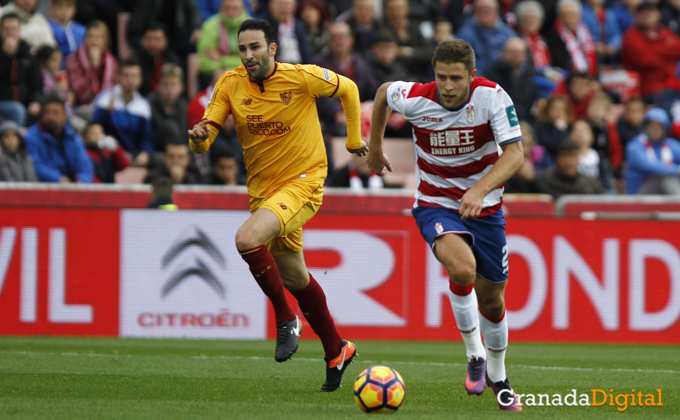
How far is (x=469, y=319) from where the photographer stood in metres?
5.94

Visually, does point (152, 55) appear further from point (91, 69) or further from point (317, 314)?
point (317, 314)

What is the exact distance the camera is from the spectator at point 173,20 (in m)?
13.5

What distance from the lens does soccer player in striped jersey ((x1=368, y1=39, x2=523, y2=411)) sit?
18.8ft

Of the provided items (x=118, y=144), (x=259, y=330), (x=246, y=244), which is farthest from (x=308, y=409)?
(x=118, y=144)

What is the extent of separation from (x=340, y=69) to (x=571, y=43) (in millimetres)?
4746

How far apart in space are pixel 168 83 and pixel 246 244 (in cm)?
671

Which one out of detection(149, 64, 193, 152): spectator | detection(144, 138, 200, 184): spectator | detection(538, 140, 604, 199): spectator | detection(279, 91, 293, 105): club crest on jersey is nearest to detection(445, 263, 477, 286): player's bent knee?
detection(279, 91, 293, 105): club crest on jersey

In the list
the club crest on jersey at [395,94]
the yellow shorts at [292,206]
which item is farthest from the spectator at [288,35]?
the club crest on jersey at [395,94]

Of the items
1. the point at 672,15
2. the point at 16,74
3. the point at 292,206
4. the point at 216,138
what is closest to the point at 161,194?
the point at 216,138

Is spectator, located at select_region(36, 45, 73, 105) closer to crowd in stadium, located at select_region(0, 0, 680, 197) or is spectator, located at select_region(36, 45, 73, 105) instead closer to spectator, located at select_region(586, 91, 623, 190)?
crowd in stadium, located at select_region(0, 0, 680, 197)

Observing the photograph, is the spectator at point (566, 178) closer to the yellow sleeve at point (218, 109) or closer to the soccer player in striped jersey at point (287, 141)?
the soccer player in striped jersey at point (287, 141)

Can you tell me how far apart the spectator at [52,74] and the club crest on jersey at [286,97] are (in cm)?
653

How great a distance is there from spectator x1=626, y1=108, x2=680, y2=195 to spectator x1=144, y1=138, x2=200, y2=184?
20.2 ft

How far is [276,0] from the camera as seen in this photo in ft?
43.6
